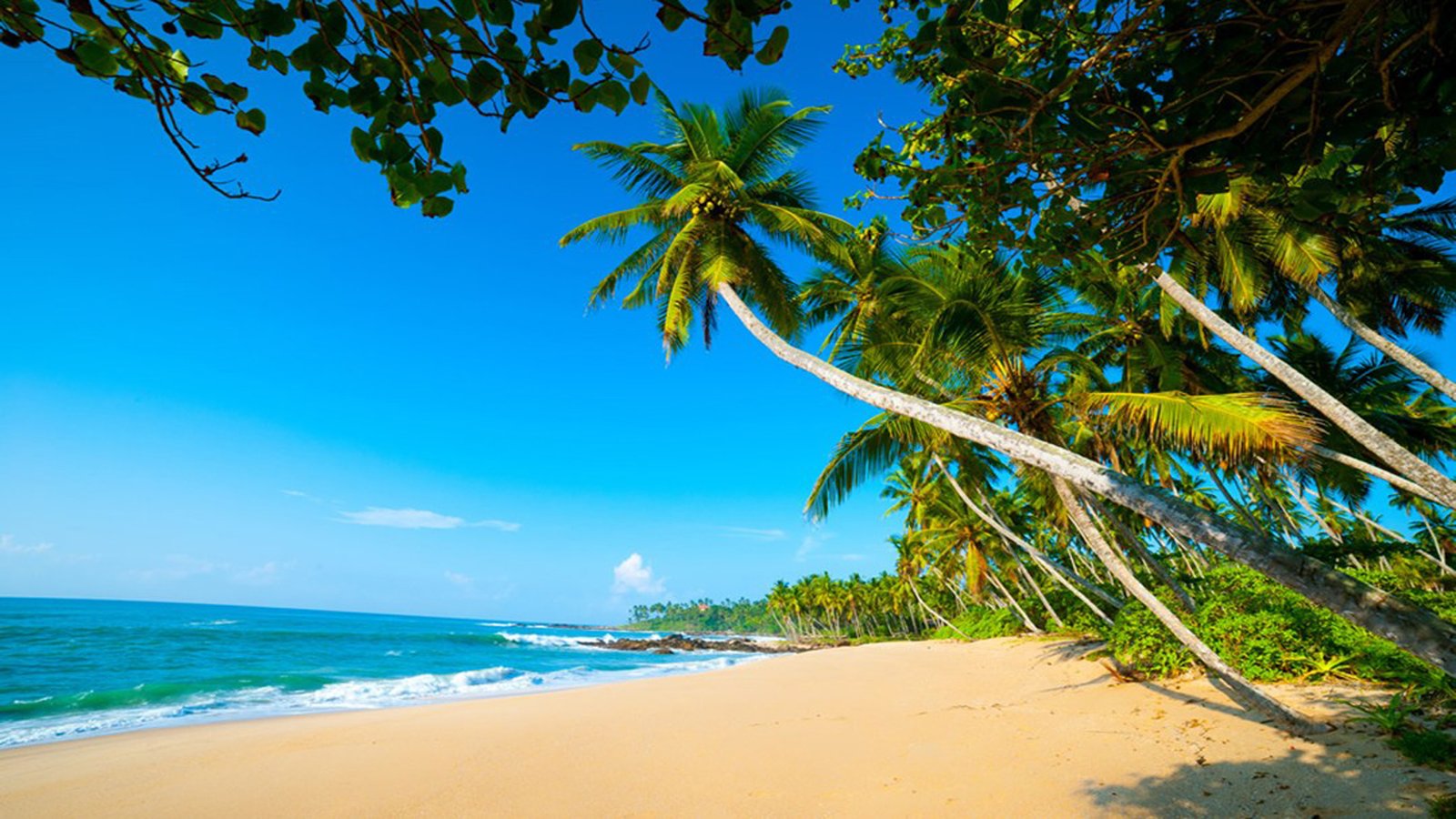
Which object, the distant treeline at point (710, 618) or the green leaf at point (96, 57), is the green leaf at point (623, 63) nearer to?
the green leaf at point (96, 57)

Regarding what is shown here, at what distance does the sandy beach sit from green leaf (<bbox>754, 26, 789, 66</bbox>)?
468cm

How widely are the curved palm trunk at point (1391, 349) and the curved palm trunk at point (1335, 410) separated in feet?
4.95

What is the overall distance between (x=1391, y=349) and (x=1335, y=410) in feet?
8.30

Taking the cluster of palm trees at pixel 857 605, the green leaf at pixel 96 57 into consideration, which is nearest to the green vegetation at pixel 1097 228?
the green leaf at pixel 96 57

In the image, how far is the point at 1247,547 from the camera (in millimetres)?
2568

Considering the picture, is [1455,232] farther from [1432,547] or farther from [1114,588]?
[1432,547]

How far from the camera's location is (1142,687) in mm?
7434

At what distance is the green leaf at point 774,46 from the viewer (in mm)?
1324

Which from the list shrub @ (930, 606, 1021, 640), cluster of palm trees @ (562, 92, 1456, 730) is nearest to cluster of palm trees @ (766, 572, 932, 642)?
shrub @ (930, 606, 1021, 640)

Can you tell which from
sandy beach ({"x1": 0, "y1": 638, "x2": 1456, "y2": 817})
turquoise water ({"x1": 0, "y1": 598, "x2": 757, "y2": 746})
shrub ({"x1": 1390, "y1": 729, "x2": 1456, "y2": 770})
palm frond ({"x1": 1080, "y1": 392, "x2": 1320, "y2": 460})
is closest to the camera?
shrub ({"x1": 1390, "y1": 729, "x2": 1456, "y2": 770})

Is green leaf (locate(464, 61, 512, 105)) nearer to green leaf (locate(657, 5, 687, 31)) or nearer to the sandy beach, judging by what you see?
green leaf (locate(657, 5, 687, 31))

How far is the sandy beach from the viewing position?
410 cm

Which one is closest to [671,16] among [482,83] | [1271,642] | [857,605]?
[482,83]

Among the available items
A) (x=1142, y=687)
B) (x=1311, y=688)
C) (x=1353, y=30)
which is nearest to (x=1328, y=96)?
(x=1353, y=30)
